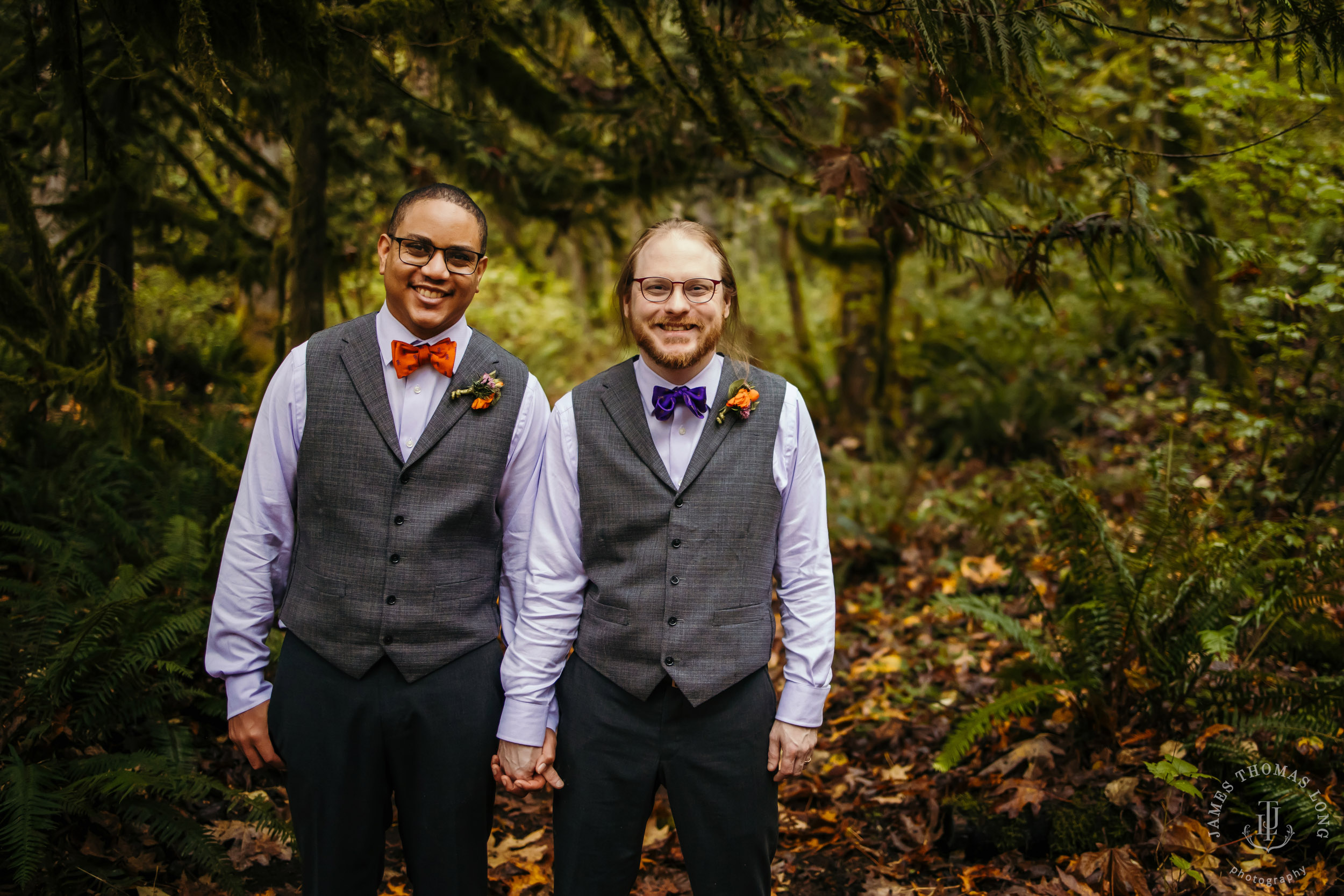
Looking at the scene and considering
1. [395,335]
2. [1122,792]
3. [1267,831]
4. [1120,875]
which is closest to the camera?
[395,335]

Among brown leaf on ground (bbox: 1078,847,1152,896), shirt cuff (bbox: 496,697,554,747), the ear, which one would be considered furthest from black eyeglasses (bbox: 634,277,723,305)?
brown leaf on ground (bbox: 1078,847,1152,896)

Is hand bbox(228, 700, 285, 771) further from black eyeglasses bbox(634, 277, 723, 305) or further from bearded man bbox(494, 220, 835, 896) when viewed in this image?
black eyeglasses bbox(634, 277, 723, 305)

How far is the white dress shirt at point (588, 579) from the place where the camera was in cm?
230

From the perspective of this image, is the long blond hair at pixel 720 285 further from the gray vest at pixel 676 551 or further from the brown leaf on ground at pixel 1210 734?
the brown leaf on ground at pixel 1210 734

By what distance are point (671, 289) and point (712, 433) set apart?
0.42 meters

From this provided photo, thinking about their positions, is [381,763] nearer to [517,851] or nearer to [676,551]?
[676,551]

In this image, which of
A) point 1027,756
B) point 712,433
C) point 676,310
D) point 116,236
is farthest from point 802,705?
point 116,236

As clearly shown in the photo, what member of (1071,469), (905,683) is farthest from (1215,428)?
(905,683)

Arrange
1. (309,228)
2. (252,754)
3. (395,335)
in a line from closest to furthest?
(252,754), (395,335), (309,228)

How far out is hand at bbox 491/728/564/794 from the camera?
2.24 meters

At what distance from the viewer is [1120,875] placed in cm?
288

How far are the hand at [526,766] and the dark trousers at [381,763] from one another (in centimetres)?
9

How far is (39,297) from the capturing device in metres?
3.44

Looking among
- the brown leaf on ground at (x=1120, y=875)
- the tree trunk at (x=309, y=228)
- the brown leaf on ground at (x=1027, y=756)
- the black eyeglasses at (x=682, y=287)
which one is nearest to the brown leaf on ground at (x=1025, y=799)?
the brown leaf on ground at (x=1027, y=756)
